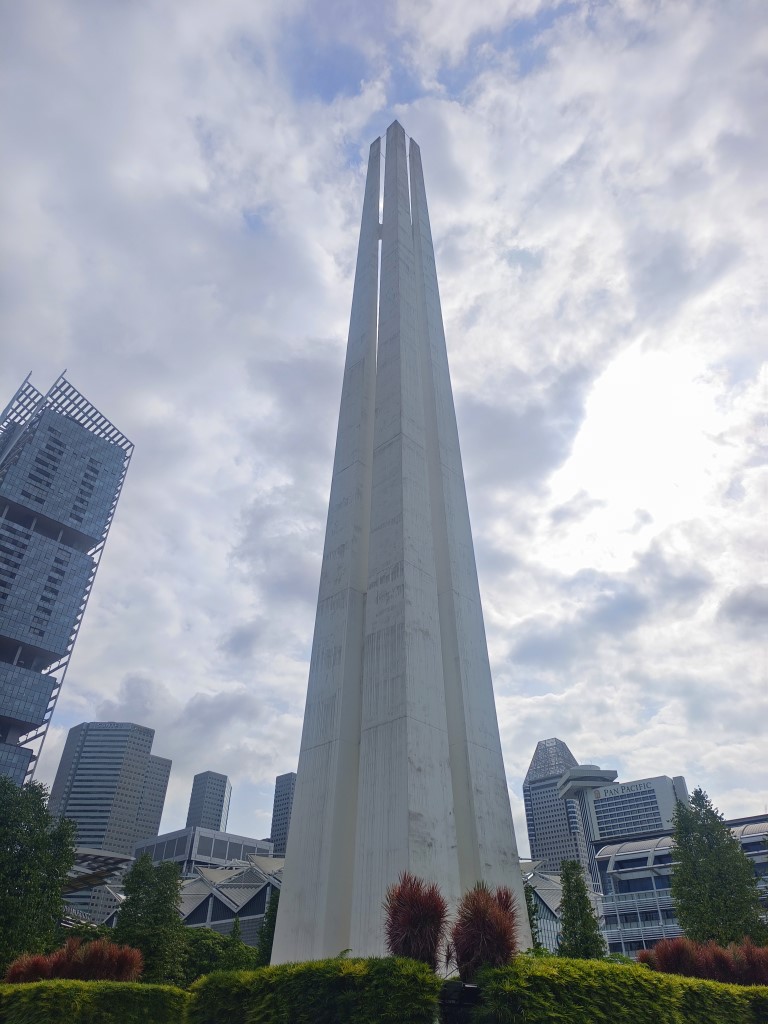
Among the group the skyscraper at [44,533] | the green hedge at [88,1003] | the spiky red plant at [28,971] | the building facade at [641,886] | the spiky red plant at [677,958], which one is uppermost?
the skyscraper at [44,533]

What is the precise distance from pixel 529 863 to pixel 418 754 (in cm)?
7436

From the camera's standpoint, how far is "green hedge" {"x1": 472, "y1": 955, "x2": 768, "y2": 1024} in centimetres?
998

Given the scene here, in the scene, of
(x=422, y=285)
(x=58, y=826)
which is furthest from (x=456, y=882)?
(x=58, y=826)

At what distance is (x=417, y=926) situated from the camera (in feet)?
37.1

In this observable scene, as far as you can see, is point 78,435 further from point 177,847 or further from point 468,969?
point 468,969

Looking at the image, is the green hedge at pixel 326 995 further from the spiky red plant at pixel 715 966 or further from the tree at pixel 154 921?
the tree at pixel 154 921

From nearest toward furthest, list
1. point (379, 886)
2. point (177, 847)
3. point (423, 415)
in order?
point (379, 886), point (423, 415), point (177, 847)

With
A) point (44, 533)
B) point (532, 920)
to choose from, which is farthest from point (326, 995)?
point (44, 533)

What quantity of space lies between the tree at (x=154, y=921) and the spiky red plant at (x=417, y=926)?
29.2m

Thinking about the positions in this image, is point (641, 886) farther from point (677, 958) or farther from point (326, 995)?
point (326, 995)

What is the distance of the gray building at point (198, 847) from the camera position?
14388cm

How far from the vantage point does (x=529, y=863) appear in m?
80.0

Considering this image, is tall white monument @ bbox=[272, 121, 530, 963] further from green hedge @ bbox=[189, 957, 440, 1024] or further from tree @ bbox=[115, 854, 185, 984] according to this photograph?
tree @ bbox=[115, 854, 185, 984]

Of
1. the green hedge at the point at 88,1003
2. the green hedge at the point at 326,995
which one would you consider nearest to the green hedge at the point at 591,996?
the green hedge at the point at 326,995
